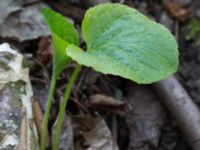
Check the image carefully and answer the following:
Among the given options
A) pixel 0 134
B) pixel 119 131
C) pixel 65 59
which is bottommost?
pixel 119 131

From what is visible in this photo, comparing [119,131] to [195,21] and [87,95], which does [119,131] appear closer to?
[87,95]

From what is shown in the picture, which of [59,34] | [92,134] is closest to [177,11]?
[92,134]

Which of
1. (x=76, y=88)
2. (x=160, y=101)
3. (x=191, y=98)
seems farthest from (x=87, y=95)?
(x=191, y=98)

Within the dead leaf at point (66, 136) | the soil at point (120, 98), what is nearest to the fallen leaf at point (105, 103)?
the soil at point (120, 98)

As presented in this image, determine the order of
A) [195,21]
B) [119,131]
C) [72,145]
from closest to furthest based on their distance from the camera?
[72,145]
[119,131]
[195,21]

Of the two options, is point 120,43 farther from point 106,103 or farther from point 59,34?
point 106,103

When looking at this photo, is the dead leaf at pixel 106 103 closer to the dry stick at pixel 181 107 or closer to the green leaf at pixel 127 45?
the dry stick at pixel 181 107
